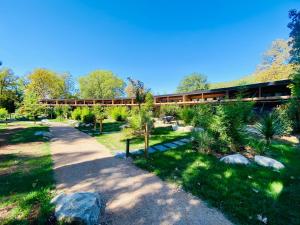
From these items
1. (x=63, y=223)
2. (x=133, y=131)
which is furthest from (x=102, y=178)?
(x=133, y=131)

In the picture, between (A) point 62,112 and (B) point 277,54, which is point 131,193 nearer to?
(A) point 62,112

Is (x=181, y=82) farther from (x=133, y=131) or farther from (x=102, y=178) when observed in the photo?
(x=102, y=178)

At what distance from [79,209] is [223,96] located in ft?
62.0

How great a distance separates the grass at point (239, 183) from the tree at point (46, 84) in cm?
4657

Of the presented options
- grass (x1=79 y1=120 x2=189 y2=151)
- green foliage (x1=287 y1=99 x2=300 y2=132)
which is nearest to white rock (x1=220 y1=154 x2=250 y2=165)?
grass (x1=79 y1=120 x2=189 y2=151)

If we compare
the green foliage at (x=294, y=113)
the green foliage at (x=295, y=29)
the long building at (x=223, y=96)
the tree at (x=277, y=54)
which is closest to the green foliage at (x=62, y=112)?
the long building at (x=223, y=96)

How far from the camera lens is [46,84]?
45.4m

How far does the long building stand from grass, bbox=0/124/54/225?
11164 mm

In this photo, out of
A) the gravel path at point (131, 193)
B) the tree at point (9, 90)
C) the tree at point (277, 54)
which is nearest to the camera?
the gravel path at point (131, 193)

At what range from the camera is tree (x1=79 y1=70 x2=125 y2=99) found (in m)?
51.9

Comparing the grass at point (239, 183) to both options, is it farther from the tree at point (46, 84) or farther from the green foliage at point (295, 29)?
the tree at point (46, 84)

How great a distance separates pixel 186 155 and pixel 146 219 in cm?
342

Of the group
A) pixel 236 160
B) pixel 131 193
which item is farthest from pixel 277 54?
pixel 131 193

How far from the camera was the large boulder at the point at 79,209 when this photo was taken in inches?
103
